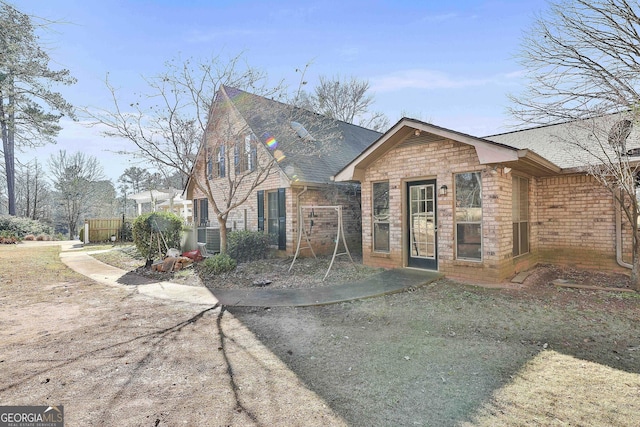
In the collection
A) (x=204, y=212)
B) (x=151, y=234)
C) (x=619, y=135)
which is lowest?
(x=151, y=234)

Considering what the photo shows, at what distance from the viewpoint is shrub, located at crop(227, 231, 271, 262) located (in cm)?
978

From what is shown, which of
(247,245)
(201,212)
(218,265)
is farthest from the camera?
(201,212)

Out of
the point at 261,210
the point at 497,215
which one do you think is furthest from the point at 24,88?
the point at 497,215

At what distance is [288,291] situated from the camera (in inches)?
258

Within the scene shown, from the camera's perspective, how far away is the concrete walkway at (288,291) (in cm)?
586

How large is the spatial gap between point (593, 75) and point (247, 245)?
30.3 feet

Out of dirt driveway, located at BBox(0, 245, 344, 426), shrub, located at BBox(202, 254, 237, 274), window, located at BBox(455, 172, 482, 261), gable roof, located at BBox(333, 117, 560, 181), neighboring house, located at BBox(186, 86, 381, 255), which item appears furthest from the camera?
neighboring house, located at BBox(186, 86, 381, 255)

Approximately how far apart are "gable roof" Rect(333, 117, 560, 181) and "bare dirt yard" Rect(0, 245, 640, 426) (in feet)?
8.55

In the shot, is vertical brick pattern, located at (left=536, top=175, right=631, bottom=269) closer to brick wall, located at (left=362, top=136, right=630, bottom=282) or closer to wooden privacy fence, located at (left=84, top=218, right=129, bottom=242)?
brick wall, located at (left=362, top=136, right=630, bottom=282)

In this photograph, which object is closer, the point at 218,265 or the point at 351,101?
the point at 218,265

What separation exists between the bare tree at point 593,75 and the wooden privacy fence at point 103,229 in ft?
68.7

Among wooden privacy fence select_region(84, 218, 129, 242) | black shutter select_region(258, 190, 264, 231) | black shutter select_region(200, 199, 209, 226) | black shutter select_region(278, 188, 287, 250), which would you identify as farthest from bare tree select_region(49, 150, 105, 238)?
black shutter select_region(278, 188, 287, 250)

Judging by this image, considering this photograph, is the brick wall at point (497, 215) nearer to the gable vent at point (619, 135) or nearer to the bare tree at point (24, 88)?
the gable vent at point (619, 135)

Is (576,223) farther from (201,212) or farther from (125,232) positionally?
(125,232)
